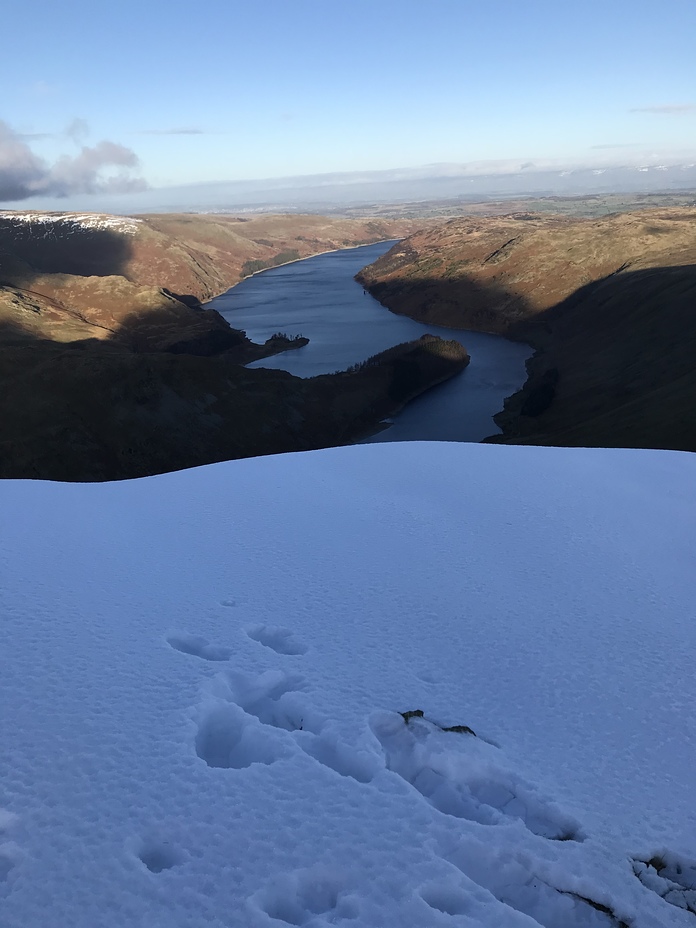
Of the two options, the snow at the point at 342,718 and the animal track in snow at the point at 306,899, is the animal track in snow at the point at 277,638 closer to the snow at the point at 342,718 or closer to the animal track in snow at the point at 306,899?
the snow at the point at 342,718

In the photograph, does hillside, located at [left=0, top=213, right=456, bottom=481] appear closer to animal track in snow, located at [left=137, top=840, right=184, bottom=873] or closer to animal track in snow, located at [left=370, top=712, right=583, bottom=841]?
animal track in snow, located at [left=370, top=712, right=583, bottom=841]

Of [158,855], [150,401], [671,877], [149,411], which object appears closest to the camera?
[158,855]

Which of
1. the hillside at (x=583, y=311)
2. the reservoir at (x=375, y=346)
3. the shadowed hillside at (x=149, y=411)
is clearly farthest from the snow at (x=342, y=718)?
the reservoir at (x=375, y=346)

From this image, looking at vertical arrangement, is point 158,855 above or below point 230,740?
above

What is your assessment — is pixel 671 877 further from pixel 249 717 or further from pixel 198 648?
pixel 198 648

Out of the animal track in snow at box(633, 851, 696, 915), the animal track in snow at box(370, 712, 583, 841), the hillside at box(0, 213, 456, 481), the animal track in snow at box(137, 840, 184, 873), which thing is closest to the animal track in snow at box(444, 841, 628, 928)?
the animal track in snow at box(370, 712, 583, 841)

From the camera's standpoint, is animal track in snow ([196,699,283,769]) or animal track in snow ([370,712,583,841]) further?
animal track in snow ([196,699,283,769])


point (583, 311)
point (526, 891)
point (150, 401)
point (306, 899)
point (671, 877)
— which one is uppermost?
point (583, 311)

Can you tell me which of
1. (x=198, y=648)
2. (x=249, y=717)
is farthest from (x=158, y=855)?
(x=198, y=648)
